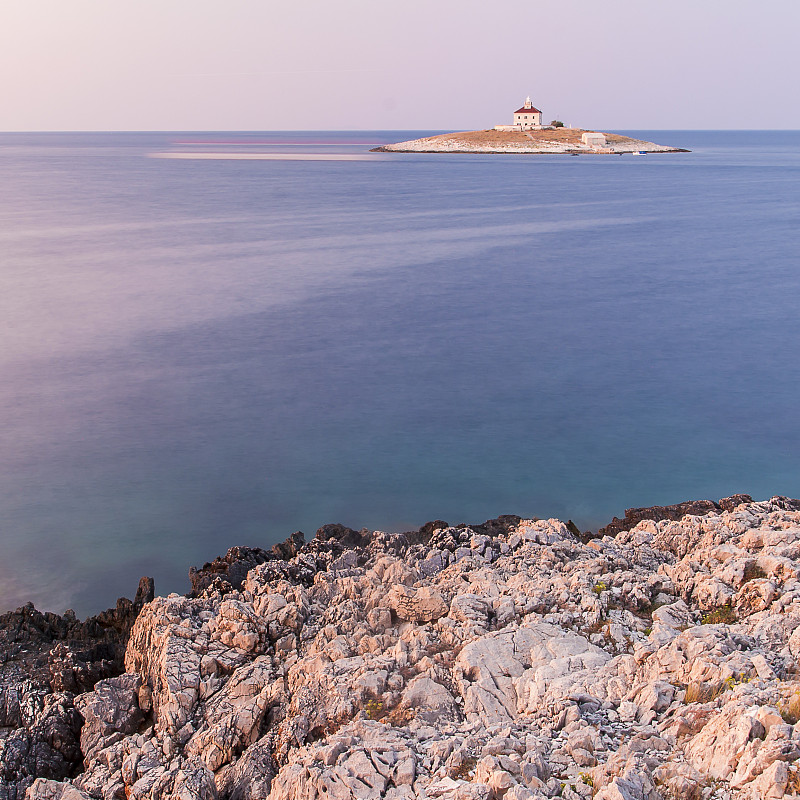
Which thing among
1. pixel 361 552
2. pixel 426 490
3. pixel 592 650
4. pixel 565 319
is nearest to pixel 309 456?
pixel 426 490

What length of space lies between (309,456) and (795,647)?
8264mm

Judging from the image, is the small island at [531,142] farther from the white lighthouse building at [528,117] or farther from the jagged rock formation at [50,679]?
the jagged rock formation at [50,679]

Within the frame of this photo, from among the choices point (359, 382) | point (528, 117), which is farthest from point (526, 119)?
point (359, 382)

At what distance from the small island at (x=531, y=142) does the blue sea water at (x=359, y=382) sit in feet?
274

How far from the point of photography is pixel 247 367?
57.2ft

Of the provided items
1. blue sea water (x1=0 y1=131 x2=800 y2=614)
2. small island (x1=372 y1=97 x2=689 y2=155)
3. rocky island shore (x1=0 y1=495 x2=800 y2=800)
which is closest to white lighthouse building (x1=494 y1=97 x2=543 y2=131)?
small island (x1=372 y1=97 x2=689 y2=155)

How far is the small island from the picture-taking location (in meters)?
117

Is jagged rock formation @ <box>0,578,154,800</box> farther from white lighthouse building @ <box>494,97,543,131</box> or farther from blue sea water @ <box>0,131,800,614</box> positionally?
white lighthouse building @ <box>494,97,543,131</box>

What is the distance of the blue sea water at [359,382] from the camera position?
1123cm

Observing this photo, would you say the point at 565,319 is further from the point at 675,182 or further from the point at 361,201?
the point at 675,182

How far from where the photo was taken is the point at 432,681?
6273mm

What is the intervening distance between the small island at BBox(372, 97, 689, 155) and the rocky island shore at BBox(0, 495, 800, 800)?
373 ft

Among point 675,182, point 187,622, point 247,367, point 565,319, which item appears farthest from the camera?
point 675,182

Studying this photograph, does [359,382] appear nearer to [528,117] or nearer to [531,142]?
[531,142]
